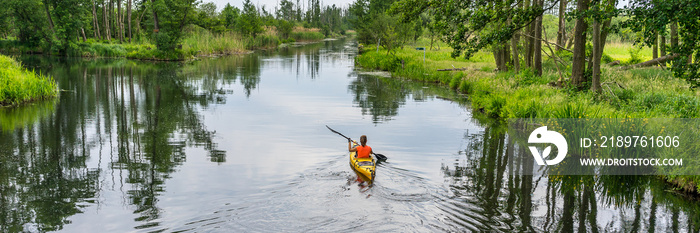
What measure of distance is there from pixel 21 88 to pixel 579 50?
66.1ft

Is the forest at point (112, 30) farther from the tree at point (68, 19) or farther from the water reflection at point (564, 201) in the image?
the water reflection at point (564, 201)

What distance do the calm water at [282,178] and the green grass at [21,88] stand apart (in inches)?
29.2

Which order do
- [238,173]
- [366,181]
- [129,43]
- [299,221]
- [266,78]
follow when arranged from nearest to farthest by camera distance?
[299,221] → [366,181] → [238,173] → [266,78] → [129,43]

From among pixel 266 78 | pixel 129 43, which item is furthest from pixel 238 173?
pixel 129 43

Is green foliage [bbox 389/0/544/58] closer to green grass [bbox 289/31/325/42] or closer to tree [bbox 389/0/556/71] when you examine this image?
tree [bbox 389/0/556/71]

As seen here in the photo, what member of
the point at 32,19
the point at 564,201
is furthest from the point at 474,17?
the point at 32,19

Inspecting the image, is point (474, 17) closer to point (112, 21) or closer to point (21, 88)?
point (21, 88)

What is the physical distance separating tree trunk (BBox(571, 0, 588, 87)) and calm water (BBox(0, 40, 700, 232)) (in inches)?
131

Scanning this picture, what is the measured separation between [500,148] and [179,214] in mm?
8790

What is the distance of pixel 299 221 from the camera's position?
8.01 meters

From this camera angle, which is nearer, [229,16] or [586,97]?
[586,97]

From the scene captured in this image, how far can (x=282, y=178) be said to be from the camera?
10602mm

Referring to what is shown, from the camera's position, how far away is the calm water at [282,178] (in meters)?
8.21

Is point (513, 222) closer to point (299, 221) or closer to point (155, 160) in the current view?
point (299, 221)
